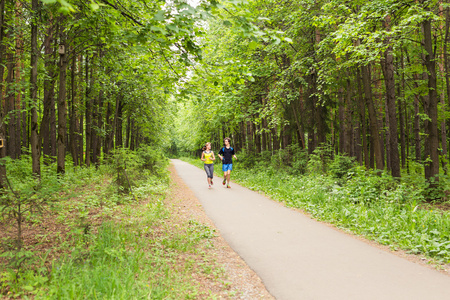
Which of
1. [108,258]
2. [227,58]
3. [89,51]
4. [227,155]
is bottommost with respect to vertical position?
[108,258]

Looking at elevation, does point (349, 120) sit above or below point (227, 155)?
above

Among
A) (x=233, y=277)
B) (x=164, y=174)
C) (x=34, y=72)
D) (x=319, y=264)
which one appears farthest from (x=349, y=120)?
(x=34, y=72)

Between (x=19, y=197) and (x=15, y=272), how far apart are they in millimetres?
957

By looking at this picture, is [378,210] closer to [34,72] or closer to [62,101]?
[34,72]

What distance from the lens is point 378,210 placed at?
255 inches

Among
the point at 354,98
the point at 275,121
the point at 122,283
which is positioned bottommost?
the point at 122,283

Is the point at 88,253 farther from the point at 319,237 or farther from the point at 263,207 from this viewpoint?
the point at 263,207

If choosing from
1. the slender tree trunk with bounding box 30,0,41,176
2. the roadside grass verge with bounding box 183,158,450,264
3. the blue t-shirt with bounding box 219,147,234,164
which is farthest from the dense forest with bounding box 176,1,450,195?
the slender tree trunk with bounding box 30,0,41,176

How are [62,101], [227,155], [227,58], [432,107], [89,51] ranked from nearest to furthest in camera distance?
[227,58], [89,51], [432,107], [62,101], [227,155]

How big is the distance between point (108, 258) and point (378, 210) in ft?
19.9

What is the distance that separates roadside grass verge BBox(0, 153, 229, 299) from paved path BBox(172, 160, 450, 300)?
0.82m

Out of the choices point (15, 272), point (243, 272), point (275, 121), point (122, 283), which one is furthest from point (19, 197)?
point (275, 121)

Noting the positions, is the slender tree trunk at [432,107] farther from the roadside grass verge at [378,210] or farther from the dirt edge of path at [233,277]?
the dirt edge of path at [233,277]

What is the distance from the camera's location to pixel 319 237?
543 centimetres
